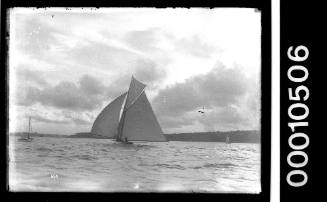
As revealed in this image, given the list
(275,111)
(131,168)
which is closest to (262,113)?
(275,111)

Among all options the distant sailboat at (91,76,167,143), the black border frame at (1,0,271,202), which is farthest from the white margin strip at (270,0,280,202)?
the distant sailboat at (91,76,167,143)

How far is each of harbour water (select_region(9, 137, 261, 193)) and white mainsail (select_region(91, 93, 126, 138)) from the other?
134mm

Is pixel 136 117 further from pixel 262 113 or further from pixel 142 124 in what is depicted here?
pixel 262 113

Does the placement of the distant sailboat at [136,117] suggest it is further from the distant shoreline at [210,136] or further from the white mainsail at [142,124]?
the distant shoreline at [210,136]

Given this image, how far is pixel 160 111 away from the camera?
434 cm

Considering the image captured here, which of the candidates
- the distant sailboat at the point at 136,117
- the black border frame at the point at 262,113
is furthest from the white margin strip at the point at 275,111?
the distant sailboat at the point at 136,117

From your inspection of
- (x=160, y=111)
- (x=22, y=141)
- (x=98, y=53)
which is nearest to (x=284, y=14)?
(x=160, y=111)

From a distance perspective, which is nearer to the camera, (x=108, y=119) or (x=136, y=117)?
(x=108, y=119)

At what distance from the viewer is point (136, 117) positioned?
4.55 meters

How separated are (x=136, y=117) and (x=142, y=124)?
140 mm

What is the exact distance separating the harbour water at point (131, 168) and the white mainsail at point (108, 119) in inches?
5.3

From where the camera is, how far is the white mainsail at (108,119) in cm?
431

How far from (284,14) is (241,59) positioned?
0.60m

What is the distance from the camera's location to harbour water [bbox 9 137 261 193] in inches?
165
